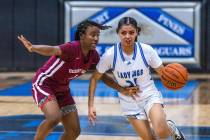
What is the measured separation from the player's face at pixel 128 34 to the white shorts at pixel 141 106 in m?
0.60

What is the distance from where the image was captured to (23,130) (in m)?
8.18

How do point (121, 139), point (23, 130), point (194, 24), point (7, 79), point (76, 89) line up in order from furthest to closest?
point (194, 24) < point (7, 79) < point (76, 89) < point (23, 130) < point (121, 139)

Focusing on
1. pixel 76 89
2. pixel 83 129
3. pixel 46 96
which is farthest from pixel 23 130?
pixel 76 89

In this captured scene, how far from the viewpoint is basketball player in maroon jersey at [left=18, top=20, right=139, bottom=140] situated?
18.7 feet

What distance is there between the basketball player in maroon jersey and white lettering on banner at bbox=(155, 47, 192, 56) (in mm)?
11676

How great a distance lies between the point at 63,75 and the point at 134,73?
2.58 feet

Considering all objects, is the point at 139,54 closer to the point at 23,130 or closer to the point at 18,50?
the point at 23,130

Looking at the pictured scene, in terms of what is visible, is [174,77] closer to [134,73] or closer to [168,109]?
[134,73]

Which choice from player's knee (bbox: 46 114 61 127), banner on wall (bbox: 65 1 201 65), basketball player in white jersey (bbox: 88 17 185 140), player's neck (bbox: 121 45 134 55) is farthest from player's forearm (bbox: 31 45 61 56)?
banner on wall (bbox: 65 1 201 65)

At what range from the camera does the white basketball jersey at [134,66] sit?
5703 millimetres

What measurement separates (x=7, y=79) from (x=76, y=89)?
10.6 ft

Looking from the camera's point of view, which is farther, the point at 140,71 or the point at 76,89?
the point at 76,89

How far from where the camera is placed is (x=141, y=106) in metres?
5.80

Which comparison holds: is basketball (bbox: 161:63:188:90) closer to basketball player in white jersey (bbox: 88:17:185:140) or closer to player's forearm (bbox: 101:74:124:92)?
basketball player in white jersey (bbox: 88:17:185:140)
